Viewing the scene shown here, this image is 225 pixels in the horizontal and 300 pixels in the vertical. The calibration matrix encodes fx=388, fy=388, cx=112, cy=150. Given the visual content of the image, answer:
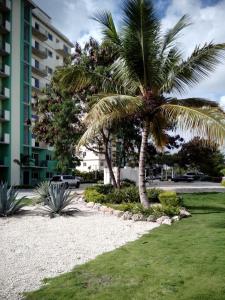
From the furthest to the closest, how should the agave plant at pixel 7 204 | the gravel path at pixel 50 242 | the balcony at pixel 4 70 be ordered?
the balcony at pixel 4 70, the agave plant at pixel 7 204, the gravel path at pixel 50 242

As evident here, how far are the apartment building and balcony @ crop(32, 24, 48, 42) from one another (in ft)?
0.27

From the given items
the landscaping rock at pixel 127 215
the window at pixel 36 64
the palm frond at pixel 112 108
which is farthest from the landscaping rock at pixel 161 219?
the window at pixel 36 64

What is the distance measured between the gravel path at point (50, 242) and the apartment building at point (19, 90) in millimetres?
35795

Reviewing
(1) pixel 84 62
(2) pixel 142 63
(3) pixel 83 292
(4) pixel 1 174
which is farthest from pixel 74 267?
(4) pixel 1 174

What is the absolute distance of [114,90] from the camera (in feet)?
51.4

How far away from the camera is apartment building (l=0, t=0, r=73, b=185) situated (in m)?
48.9

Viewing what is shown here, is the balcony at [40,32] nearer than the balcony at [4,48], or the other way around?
the balcony at [4,48]

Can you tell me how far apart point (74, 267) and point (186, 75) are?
917cm

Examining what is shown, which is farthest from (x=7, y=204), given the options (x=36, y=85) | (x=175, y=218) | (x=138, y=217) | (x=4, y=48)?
(x=36, y=85)

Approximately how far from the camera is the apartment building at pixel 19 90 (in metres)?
48.9

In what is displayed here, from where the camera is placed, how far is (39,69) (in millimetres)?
56125

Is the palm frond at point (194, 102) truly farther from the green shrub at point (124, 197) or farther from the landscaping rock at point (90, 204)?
the landscaping rock at point (90, 204)

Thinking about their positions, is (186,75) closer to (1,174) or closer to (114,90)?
(114,90)

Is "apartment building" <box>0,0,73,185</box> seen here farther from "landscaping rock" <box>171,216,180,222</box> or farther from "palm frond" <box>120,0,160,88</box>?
"landscaping rock" <box>171,216,180,222</box>
